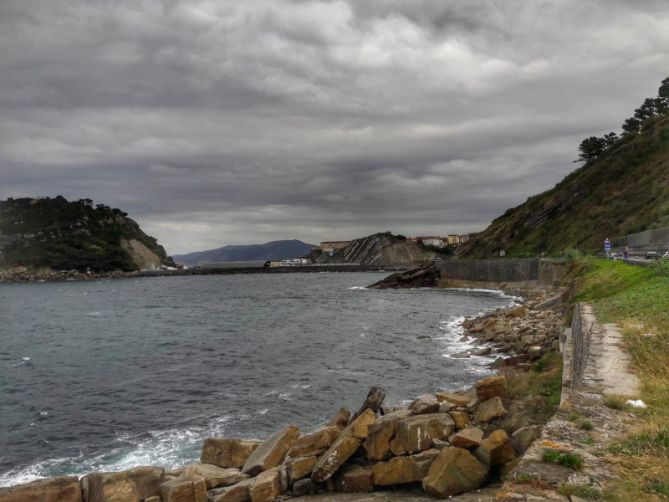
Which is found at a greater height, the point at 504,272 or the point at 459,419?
the point at 504,272

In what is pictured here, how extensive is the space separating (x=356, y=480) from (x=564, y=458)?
21.2 feet

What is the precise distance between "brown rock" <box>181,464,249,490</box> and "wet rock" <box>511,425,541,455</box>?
25.0 ft

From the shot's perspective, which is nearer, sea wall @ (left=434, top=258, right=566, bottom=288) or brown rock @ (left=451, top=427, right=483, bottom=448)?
brown rock @ (left=451, top=427, right=483, bottom=448)

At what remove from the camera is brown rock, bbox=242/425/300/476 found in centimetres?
1498

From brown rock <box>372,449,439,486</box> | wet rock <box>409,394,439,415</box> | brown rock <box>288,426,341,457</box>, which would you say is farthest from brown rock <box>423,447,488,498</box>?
brown rock <box>288,426,341,457</box>

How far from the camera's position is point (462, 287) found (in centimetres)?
11131

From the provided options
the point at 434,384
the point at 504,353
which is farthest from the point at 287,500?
the point at 504,353

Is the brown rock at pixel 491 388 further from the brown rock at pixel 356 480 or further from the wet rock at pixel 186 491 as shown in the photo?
the wet rock at pixel 186 491

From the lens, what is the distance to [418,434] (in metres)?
13.1

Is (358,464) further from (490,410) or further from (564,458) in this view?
(564,458)

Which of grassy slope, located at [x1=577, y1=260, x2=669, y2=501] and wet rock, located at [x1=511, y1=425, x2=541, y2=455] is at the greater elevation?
grassy slope, located at [x1=577, y1=260, x2=669, y2=501]

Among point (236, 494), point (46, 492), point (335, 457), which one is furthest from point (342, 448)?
point (46, 492)

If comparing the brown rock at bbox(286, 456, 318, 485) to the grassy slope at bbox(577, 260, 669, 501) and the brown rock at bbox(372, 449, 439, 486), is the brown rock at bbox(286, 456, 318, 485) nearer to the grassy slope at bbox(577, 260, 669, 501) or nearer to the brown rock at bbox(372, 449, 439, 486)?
the brown rock at bbox(372, 449, 439, 486)

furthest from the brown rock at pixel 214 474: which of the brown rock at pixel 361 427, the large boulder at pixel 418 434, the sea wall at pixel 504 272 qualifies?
the sea wall at pixel 504 272
